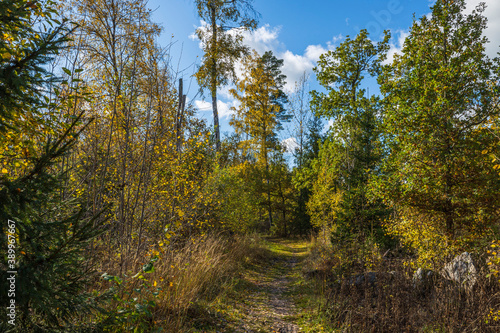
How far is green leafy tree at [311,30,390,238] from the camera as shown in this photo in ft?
30.0

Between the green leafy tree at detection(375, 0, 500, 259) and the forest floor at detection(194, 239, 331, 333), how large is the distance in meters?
2.91

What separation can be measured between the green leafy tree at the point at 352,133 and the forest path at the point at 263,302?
8.13 ft

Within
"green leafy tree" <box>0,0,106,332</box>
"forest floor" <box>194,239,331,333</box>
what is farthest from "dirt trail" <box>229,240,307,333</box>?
"green leafy tree" <box>0,0,106,332</box>

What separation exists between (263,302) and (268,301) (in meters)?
0.20

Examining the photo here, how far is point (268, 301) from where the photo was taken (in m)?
6.25

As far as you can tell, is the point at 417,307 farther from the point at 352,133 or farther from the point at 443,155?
the point at 352,133

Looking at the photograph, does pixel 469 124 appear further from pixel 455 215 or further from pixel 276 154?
pixel 276 154

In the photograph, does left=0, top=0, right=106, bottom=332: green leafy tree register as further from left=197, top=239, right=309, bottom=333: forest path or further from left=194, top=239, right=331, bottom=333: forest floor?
left=197, top=239, right=309, bottom=333: forest path

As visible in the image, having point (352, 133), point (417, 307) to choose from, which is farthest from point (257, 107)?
point (417, 307)

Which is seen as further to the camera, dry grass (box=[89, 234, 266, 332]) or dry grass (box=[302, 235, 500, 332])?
dry grass (box=[302, 235, 500, 332])

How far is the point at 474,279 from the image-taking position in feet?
16.3

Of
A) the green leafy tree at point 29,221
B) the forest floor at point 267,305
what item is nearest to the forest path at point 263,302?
the forest floor at point 267,305

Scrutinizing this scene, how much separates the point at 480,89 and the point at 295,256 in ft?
31.5

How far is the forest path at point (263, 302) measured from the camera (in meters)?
4.66
